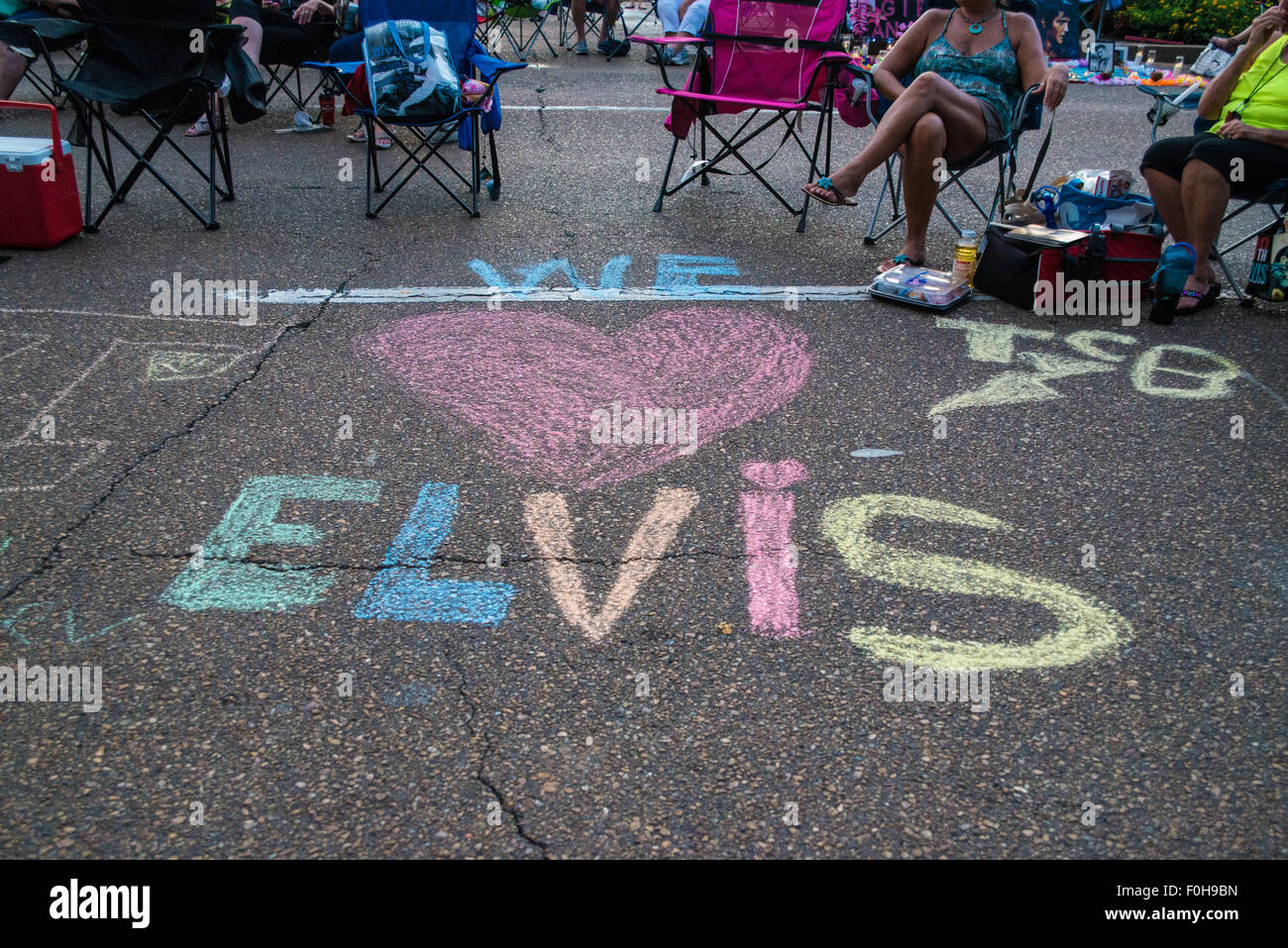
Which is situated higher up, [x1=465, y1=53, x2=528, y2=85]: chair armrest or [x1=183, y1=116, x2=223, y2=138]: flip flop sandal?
[x1=465, y1=53, x2=528, y2=85]: chair armrest

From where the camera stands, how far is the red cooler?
4840 mm

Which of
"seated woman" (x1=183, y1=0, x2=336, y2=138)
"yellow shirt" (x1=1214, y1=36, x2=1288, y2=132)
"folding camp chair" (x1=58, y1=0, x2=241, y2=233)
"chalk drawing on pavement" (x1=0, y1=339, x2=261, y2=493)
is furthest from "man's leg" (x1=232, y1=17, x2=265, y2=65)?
"yellow shirt" (x1=1214, y1=36, x2=1288, y2=132)

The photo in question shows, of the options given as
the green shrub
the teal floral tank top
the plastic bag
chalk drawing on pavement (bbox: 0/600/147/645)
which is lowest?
chalk drawing on pavement (bbox: 0/600/147/645)

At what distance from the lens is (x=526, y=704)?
2.26m

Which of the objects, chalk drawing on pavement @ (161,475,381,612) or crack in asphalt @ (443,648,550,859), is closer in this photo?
crack in asphalt @ (443,648,550,859)

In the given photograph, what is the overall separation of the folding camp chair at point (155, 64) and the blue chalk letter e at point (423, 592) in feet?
11.1

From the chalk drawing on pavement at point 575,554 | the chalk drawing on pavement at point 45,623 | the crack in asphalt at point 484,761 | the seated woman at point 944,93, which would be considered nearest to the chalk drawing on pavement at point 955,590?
the chalk drawing on pavement at point 575,554

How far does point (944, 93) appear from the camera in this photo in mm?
4738

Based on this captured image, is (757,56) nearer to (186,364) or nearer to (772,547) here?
(186,364)

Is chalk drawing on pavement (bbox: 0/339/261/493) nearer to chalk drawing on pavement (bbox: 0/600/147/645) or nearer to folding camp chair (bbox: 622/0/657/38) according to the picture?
chalk drawing on pavement (bbox: 0/600/147/645)

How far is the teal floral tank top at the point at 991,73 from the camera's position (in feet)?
16.3

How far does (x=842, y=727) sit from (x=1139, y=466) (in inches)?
65.1

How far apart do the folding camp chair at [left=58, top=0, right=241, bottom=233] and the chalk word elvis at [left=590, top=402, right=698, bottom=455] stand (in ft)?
9.98
